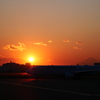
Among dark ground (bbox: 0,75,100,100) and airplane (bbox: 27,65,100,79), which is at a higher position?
airplane (bbox: 27,65,100,79)

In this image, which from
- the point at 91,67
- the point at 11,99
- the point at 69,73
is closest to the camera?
the point at 11,99

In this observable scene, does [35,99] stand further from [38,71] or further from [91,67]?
[91,67]

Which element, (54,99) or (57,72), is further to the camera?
(57,72)

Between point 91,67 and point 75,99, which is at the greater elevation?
point 91,67

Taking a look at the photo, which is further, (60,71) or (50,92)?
(60,71)

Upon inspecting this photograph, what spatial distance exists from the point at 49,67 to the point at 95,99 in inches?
1269

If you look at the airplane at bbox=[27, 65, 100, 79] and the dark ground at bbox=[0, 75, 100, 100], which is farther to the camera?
the airplane at bbox=[27, 65, 100, 79]

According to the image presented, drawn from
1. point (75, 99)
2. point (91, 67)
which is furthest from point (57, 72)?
point (75, 99)

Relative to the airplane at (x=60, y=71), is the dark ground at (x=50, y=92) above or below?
below

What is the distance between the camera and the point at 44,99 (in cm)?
1555

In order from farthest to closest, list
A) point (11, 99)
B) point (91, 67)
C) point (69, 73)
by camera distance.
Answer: point (91, 67) < point (69, 73) < point (11, 99)

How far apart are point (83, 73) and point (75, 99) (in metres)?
33.1

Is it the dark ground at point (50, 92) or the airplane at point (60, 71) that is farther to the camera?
the airplane at point (60, 71)

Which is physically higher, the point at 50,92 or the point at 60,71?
the point at 60,71
